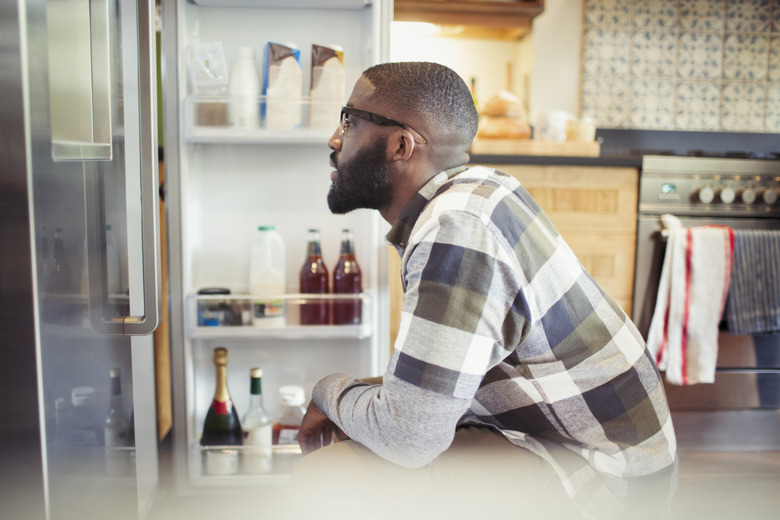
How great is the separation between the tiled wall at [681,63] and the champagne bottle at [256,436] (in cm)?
189

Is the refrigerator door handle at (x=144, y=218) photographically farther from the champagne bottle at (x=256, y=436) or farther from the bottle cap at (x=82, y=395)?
the champagne bottle at (x=256, y=436)

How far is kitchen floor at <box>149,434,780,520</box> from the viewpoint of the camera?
59.1 inches

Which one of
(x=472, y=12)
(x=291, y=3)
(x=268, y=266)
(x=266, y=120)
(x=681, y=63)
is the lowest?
(x=268, y=266)

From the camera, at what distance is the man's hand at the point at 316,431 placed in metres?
1.06

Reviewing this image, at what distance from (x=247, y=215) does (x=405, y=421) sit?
0.97 meters

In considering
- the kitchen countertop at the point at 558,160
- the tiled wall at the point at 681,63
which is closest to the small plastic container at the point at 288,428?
the kitchen countertop at the point at 558,160

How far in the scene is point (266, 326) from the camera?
150cm

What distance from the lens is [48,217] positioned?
2.19 ft

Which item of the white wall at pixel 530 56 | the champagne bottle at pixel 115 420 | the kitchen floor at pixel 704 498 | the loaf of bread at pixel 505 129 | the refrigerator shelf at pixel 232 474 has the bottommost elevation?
the kitchen floor at pixel 704 498

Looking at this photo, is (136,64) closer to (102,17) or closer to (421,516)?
(102,17)

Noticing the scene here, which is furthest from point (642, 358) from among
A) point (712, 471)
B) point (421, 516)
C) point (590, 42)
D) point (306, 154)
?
point (590, 42)

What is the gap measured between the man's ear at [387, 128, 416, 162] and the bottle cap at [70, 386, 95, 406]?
53cm

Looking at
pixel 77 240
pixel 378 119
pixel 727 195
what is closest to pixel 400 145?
pixel 378 119

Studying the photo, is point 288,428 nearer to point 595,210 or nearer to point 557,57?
point 595,210
